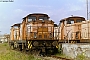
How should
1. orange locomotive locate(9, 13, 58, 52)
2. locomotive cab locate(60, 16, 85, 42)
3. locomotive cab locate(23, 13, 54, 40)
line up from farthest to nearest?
locomotive cab locate(60, 16, 85, 42) → locomotive cab locate(23, 13, 54, 40) → orange locomotive locate(9, 13, 58, 52)

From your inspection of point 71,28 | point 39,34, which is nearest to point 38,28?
point 39,34

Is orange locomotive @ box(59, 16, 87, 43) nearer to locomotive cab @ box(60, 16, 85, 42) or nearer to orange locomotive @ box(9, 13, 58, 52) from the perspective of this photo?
locomotive cab @ box(60, 16, 85, 42)

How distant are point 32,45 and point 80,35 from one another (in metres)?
4.28

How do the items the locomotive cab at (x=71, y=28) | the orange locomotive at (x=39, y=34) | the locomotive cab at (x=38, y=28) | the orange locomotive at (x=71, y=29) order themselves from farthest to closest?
the locomotive cab at (x=71, y=28) → the orange locomotive at (x=71, y=29) → the locomotive cab at (x=38, y=28) → the orange locomotive at (x=39, y=34)

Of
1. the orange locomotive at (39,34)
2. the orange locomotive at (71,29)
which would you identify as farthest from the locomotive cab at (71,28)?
the orange locomotive at (39,34)

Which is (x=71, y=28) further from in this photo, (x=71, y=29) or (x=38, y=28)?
(x=38, y=28)

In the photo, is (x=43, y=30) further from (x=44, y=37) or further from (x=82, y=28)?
(x=82, y=28)

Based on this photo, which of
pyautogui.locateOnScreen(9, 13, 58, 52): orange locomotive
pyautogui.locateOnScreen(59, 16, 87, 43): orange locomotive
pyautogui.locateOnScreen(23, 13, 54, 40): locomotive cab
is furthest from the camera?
pyautogui.locateOnScreen(59, 16, 87, 43): orange locomotive

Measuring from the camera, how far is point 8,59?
11.8 m

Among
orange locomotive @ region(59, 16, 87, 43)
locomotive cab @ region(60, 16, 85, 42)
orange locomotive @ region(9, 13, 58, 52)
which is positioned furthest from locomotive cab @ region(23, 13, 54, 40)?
locomotive cab @ region(60, 16, 85, 42)

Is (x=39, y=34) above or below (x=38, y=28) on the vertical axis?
below

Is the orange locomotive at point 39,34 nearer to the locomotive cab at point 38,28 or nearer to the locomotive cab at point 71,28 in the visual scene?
the locomotive cab at point 38,28

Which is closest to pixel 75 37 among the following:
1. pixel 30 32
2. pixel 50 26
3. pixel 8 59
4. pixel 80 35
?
pixel 80 35

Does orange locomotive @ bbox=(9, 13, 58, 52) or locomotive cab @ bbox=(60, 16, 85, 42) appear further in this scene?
locomotive cab @ bbox=(60, 16, 85, 42)
